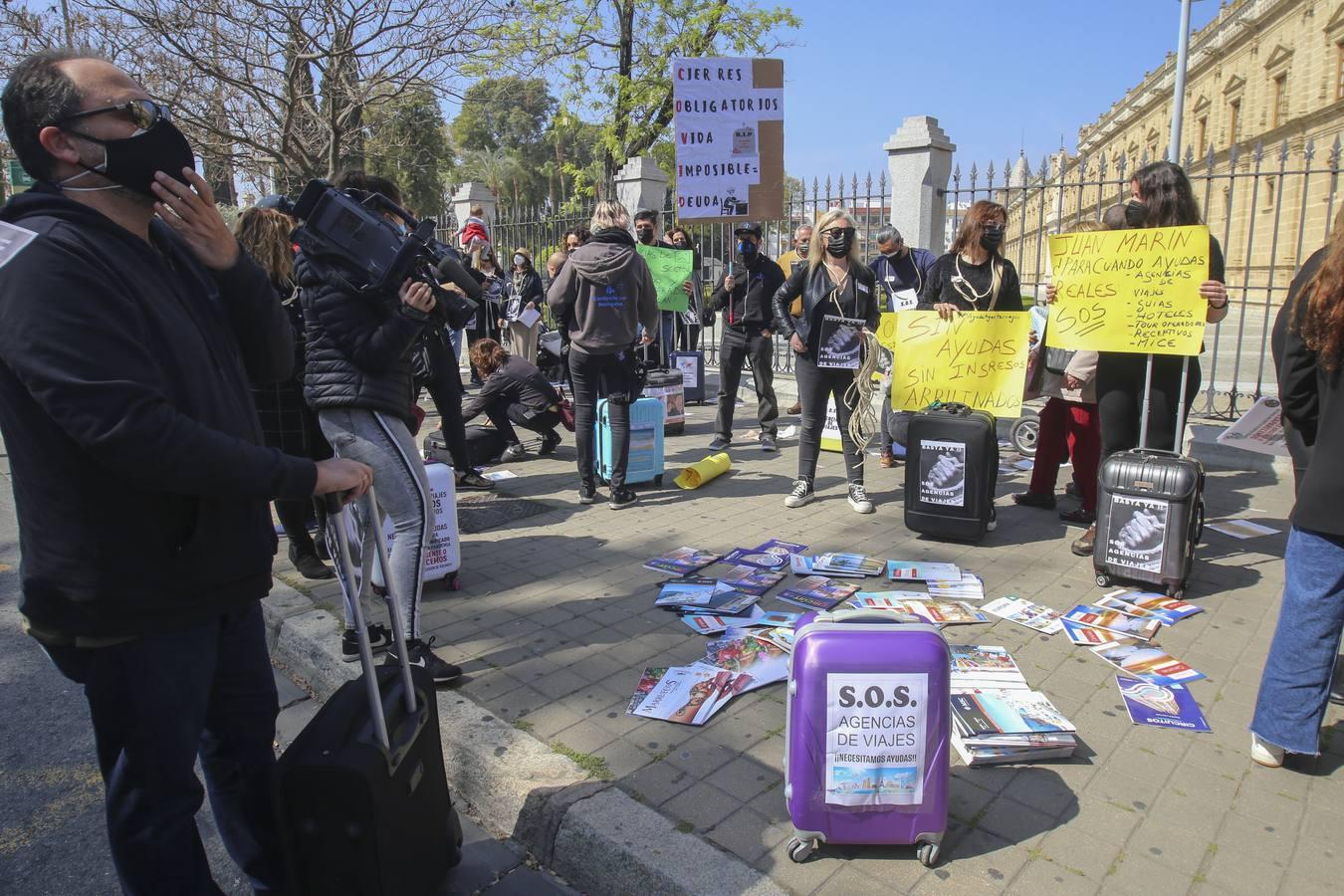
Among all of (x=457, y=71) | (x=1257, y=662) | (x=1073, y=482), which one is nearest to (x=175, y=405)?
(x=1257, y=662)

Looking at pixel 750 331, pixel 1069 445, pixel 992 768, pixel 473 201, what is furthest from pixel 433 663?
pixel 473 201

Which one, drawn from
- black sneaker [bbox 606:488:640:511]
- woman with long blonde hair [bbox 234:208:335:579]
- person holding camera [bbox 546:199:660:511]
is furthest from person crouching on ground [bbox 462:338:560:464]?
woman with long blonde hair [bbox 234:208:335:579]

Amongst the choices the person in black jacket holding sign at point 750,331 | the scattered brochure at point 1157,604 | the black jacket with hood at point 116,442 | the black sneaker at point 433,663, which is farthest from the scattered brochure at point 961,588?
the person in black jacket holding sign at point 750,331

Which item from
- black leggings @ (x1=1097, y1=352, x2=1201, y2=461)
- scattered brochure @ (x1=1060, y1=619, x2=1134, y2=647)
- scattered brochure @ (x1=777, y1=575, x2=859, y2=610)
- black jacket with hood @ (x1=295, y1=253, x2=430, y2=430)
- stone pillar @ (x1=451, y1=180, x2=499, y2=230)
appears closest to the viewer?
black jacket with hood @ (x1=295, y1=253, x2=430, y2=430)

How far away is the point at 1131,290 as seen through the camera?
449cm

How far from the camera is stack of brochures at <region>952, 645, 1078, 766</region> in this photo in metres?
2.84

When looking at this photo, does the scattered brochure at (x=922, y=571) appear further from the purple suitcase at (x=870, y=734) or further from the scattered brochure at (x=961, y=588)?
the purple suitcase at (x=870, y=734)

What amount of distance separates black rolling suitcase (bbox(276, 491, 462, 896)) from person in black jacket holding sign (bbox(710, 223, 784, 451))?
5.90m

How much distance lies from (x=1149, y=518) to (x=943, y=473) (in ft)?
3.93

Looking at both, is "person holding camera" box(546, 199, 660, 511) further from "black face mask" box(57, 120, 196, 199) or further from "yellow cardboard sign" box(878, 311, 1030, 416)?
"black face mask" box(57, 120, 196, 199)

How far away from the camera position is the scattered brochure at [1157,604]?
13.3 feet

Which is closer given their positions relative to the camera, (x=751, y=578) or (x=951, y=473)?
(x=751, y=578)

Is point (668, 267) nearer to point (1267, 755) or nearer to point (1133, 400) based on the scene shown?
point (1133, 400)

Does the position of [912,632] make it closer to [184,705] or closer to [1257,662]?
[184,705]
